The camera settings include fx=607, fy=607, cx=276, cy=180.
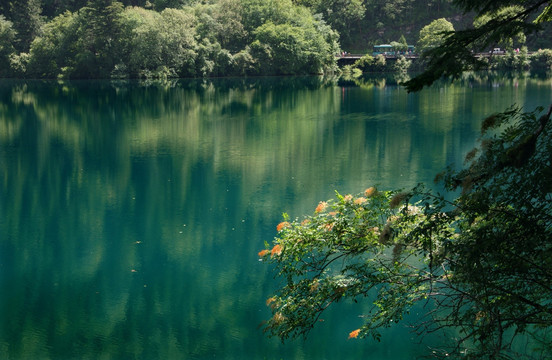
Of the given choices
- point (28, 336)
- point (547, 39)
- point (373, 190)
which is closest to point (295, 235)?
point (373, 190)

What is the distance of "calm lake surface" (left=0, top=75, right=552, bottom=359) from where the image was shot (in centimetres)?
1251

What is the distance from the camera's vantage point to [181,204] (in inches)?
828

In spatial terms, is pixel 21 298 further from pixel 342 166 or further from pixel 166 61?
pixel 166 61

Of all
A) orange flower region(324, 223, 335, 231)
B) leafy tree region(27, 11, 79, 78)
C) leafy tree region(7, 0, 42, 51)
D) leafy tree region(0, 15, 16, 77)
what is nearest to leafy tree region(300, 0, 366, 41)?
leafy tree region(27, 11, 79, 78)

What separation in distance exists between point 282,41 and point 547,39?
134 feet

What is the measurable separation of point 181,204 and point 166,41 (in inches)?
2158

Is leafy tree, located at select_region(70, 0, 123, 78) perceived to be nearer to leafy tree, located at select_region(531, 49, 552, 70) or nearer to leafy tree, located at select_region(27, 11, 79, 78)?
leafy tree, located at select_region(27, 11, 79, 78)

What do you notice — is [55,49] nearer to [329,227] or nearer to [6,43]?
[6,43]

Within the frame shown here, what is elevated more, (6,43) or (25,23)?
(25,23)

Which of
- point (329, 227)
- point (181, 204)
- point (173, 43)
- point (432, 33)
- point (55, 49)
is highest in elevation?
point (432, 33)

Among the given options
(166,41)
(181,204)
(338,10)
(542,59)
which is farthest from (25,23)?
(181,204)

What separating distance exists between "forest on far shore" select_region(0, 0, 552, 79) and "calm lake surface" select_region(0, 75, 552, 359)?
1042 inches

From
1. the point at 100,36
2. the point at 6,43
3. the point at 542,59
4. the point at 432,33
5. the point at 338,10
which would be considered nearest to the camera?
the point at 100,36

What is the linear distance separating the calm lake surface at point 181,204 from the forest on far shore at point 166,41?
26475mm
